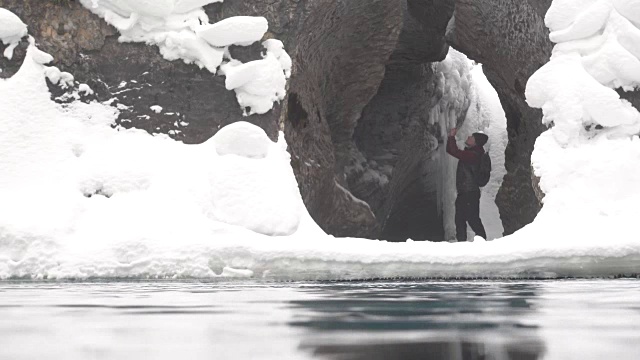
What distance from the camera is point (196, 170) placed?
5.79 m

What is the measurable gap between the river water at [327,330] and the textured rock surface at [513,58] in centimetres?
595

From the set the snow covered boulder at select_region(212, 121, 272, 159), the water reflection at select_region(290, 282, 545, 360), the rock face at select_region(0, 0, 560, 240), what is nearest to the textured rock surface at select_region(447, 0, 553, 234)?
the rock face at select_region(0, 0, 560, 240)

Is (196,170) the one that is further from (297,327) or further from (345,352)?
(345,352)

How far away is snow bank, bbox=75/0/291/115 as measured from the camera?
20.7 feet

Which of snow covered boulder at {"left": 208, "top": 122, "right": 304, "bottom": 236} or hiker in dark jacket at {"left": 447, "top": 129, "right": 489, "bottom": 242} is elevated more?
hiker in dark jacket at {"left": 447, "top": 129, "right": 489, "bottom": 242}

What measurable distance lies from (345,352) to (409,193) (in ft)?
40.1

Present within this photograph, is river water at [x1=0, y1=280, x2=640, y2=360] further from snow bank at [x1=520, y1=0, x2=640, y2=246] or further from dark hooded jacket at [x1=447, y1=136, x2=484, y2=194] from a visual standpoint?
dark hooded jacket at [x1=447, y1=136, x2=484, y2=194]

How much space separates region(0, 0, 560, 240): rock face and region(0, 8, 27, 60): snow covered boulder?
8 centimetres

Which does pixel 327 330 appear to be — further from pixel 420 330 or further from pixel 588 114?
pixel 588 114

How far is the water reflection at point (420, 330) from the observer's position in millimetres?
1091

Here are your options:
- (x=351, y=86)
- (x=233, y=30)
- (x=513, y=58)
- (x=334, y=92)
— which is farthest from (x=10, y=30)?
(x=513, y=58)

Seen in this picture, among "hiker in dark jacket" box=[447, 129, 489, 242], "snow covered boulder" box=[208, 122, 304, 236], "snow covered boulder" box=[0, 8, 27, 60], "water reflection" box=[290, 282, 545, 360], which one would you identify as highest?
"snow covered boulder" box=[0, 8, 27, 60]

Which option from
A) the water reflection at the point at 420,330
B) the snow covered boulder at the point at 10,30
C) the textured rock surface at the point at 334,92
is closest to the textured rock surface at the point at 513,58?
the textured rock surface at the point at 334,92

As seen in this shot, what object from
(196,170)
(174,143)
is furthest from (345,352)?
(174,143)
